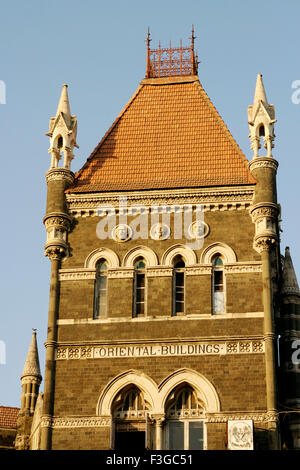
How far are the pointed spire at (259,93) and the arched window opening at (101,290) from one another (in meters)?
8.33

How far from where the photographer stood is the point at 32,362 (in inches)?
2110

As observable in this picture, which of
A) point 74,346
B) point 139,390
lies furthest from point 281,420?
point 74,346

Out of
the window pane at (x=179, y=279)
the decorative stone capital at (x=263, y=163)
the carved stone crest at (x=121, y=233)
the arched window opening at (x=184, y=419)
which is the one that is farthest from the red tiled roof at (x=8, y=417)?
the decorative stone capital at (x=263, y=163)

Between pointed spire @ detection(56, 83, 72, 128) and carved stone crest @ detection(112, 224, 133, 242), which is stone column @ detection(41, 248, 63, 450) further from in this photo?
pointed spire @ detection(56, 83, 72, 128)

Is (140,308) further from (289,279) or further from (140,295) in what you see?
(289,279)

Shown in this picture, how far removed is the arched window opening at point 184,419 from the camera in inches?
1428

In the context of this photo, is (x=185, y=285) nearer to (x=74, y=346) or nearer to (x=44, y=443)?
(x=74, y=346)

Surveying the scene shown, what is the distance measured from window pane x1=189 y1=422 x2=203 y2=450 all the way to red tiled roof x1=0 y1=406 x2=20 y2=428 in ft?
74.7

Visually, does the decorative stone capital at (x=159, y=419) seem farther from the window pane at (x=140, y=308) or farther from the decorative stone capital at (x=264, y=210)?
the decorative stone capital at (x=264, y=210)

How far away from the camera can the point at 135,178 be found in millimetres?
40781

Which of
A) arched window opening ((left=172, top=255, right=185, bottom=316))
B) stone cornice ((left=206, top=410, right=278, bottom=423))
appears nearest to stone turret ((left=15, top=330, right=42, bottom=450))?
arched window opening ((left=172, top=255, right=185, bottom=316))

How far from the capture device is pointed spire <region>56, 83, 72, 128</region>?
4181 cm

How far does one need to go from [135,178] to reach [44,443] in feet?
33.9
